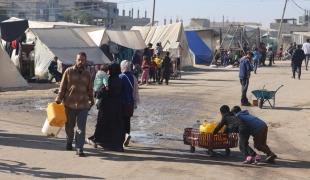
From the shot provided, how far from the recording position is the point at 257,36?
55.0m

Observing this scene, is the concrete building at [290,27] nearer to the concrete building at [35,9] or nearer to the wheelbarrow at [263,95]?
the concrete building at [35,9]

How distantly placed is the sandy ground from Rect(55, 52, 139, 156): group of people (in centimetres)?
29

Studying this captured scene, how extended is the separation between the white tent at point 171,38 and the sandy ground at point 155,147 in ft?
A: 55.3

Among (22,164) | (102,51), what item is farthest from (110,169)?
(102,51)

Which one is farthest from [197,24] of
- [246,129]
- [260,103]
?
[246,129]

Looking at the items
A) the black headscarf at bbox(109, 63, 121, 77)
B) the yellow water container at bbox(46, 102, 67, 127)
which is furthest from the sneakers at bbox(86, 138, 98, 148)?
the black headscarf at bbox(109, 63, 121, 77)

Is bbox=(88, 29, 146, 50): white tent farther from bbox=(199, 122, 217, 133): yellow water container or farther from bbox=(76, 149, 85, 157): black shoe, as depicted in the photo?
bbox=(76, 149, 85, 157): black shoe

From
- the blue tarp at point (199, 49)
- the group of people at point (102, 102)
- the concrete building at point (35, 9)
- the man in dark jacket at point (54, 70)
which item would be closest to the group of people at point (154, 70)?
the man in dark jacket at point (54, 70)

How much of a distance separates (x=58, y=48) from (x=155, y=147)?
649 inches

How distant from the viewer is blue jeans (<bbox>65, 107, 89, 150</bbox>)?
1025 centimetres

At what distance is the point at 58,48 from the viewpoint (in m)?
27.3

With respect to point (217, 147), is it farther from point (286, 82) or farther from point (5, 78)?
point (286, 82)

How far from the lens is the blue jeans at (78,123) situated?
10250 mm

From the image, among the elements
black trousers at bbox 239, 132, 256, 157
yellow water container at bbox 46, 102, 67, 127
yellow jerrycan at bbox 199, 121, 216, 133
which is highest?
yellow water container at bbox 46, 102, 67, 127
